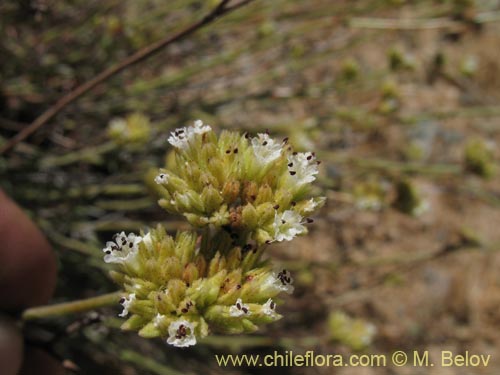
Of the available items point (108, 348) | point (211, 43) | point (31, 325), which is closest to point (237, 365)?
point (108, 348)

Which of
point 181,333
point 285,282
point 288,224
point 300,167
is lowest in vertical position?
point 181,333

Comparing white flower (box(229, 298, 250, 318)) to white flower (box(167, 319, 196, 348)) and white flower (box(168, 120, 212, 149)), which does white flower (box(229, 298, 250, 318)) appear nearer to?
white flower (box(167, 319, 196, 348))

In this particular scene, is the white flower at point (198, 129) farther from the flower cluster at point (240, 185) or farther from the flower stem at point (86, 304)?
the flower stem at point (86, 304)
